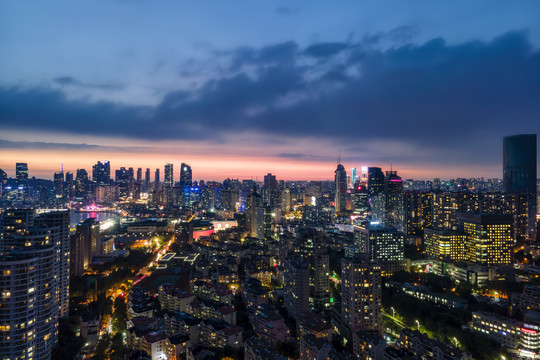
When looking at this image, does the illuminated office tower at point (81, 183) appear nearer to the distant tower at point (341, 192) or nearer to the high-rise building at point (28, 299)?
the distant tower at point (341, 192)

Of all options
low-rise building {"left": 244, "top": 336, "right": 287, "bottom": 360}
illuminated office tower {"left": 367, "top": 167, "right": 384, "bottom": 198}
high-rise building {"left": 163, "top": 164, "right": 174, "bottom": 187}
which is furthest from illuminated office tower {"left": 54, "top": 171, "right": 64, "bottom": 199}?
low-rise building {"left": 244, "top": 336, "right": 287, "bottom": 360}

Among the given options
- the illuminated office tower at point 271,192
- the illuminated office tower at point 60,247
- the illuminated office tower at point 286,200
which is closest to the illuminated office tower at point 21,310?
the illuminated office tower at point 60,247

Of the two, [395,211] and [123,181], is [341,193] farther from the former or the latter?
[123,181]

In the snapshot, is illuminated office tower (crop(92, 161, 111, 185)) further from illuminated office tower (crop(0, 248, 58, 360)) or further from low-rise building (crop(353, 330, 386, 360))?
low-rise building (crop(353, 330, 386, 360))

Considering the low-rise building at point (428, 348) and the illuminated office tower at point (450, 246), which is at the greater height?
the illuminated office tower at point (450, 246)

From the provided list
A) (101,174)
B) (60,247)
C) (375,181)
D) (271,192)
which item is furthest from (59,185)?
(60,247)
